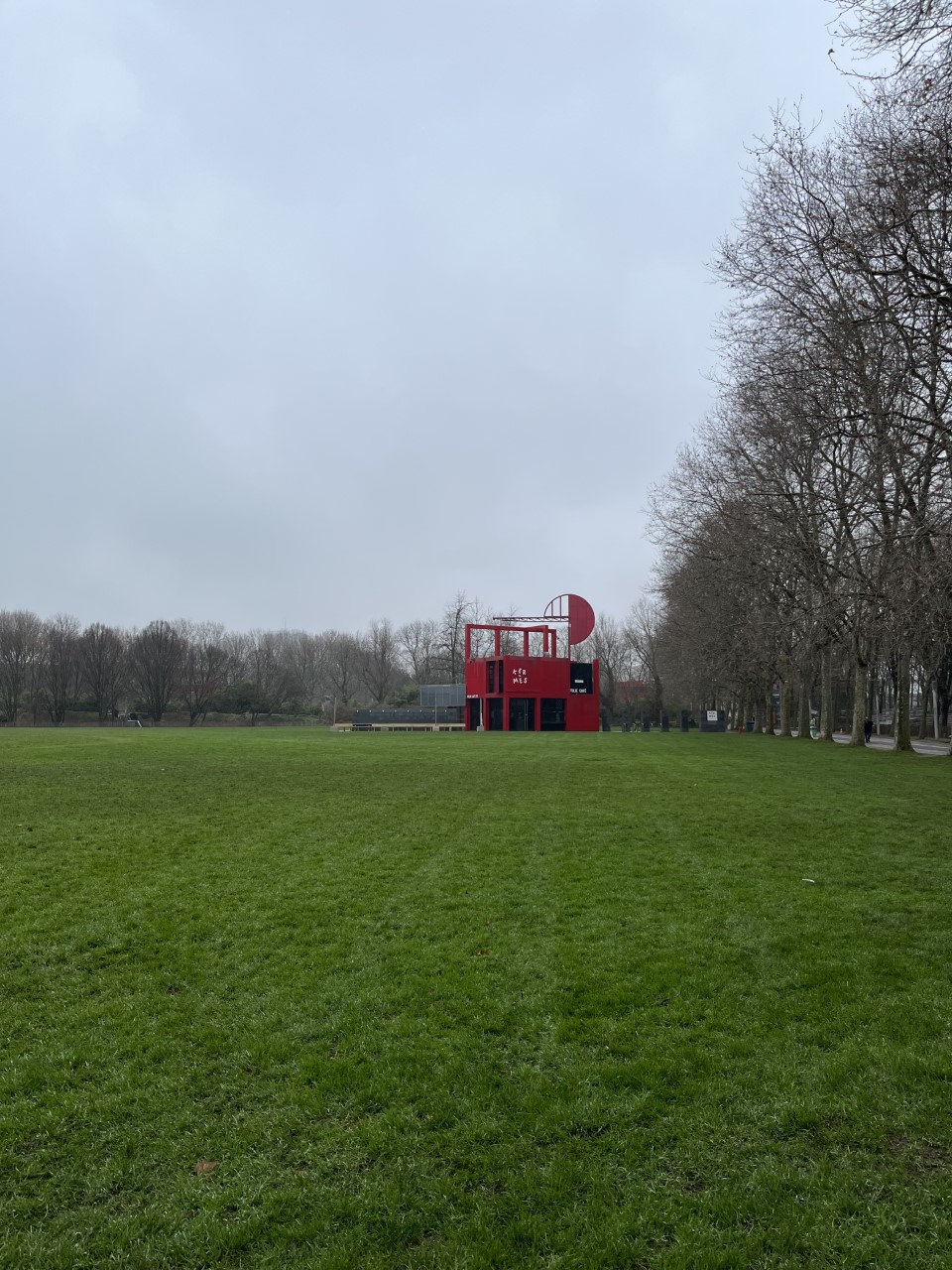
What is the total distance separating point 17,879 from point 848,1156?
8699 mm

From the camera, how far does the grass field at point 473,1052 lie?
11.7ft

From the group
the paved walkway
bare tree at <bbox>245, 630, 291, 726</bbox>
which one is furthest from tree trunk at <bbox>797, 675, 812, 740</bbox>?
bare tree at <bbox>245, 630, 291, 726</bbox>

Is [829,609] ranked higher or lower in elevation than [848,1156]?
higher

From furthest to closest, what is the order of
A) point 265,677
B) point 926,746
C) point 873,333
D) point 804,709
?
point 265,677
point 804,709
point 926,746
point 873,333

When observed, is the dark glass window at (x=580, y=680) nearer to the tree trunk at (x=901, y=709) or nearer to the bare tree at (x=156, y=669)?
the tree trunk at (x=901, y=709)

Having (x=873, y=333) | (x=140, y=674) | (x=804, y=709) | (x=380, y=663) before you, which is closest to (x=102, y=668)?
(x=140, y=674)

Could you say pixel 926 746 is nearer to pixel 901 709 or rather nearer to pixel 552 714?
pixel 901 709

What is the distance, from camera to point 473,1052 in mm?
5223

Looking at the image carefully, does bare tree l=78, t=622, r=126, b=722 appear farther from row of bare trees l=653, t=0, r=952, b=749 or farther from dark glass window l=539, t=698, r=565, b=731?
row of bare trees l=653, t=0, r=952, b=749

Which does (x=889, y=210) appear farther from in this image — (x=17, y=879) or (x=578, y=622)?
(x=578, y=622)

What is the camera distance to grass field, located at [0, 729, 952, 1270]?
356cm

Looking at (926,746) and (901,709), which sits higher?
(901,709)

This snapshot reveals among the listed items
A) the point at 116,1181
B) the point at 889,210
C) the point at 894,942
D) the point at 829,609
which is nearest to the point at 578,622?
the point at 829,609

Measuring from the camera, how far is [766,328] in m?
16.2
